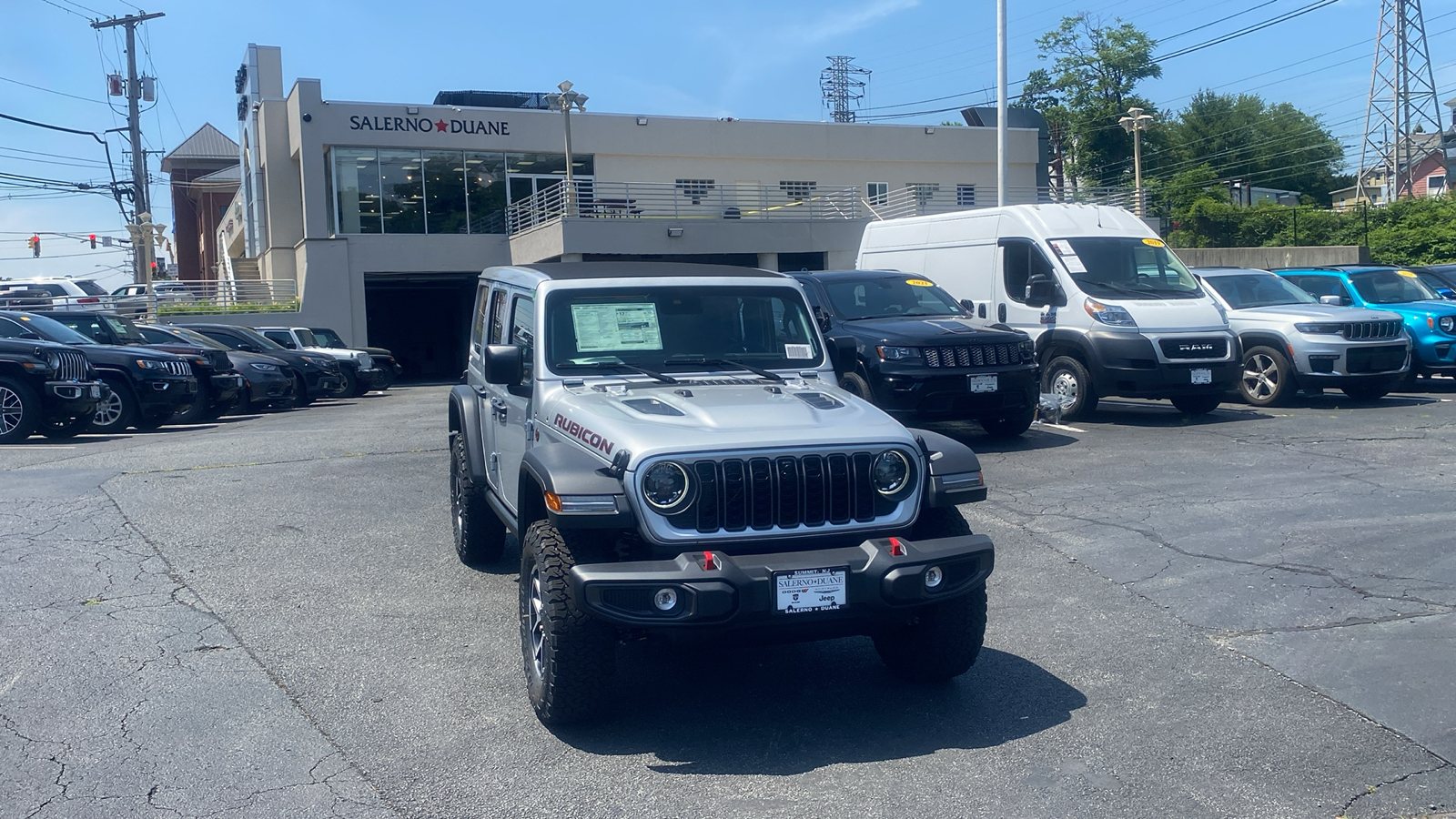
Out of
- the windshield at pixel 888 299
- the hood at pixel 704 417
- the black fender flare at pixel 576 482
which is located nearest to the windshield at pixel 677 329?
the hood at pixel 704 417

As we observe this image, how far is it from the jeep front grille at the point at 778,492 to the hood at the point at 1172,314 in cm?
909

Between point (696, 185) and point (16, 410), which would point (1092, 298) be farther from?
point (696, 185)

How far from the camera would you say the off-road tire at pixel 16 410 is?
581 inches

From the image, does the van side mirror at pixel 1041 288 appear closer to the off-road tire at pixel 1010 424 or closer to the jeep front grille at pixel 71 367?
the off-road tire at pixel 1010 424

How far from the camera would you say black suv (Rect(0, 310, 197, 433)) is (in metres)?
16.2

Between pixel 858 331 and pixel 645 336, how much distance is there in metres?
6.43

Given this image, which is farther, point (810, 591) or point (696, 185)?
point (696, 185)

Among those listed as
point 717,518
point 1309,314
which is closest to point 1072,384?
point 1309,314

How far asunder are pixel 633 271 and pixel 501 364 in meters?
0.98

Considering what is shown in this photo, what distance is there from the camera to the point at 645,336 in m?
6.16

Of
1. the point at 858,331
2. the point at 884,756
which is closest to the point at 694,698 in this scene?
the point at 884,756

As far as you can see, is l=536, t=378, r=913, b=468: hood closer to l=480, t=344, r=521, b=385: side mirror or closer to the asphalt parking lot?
l=480, t=344, r=521, b=385: side mirror

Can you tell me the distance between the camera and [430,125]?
37.8 metres

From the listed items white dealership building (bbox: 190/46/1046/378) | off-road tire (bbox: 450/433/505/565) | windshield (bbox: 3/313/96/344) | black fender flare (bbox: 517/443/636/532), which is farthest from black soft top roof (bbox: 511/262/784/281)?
white dealership building (bbox: 190/46/1046/378)
